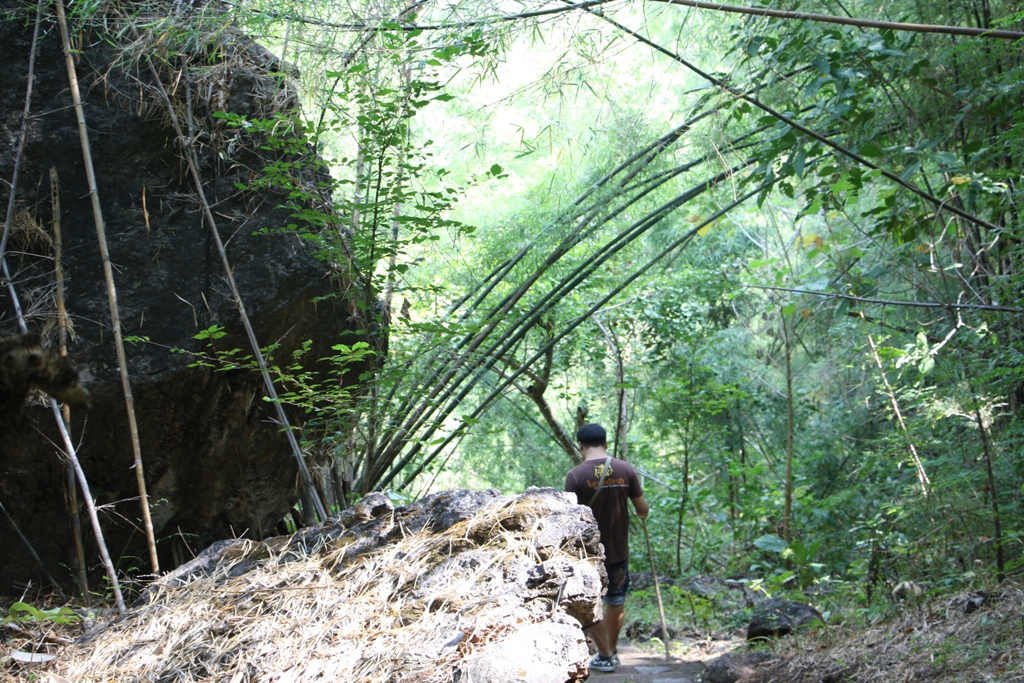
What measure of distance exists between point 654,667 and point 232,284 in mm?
3073

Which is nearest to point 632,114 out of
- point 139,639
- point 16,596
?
point 139,639

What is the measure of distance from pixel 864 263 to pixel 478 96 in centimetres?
359

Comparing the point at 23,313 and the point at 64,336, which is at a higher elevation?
the point at 23,313

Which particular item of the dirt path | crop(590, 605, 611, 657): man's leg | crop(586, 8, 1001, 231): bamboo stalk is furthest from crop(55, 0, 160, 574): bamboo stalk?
crop(586, 8, 1001, 231): bamboo stalk

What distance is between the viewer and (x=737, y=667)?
11.9 ft

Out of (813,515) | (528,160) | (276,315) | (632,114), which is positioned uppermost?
(528,160)

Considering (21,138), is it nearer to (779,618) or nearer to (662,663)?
(662,663)

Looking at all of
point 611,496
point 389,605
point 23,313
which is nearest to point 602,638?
point 611,496

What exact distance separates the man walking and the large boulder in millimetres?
1074

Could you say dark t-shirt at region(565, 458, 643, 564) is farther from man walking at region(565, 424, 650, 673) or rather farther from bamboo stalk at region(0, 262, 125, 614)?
bamboo stalk at region(0, 262, 125, 614)

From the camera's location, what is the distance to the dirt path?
381 cm

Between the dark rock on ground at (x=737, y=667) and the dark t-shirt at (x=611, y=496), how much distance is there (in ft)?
2.19

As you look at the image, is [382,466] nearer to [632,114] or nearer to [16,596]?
[16,596]

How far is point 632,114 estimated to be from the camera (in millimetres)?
4441
